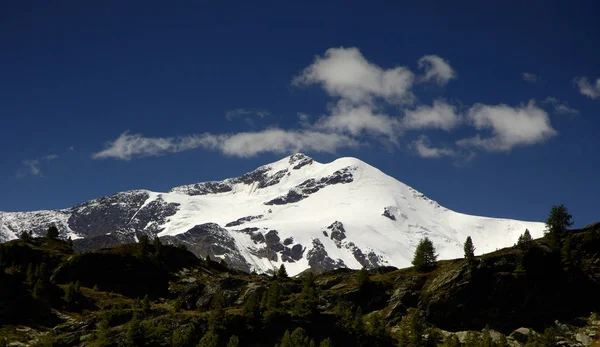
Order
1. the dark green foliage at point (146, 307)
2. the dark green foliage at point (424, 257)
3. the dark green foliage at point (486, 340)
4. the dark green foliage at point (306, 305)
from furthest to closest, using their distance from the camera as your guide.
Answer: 1. the dark green foliage at point (424, 257)
2. the dark green foliage at point (146, 307)
3. the dark green foliage at point (306, 305)
4. the dark green foliage at point (486, 340)

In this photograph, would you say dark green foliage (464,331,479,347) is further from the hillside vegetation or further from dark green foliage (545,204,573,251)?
dark green foliage (545,204,573,251)

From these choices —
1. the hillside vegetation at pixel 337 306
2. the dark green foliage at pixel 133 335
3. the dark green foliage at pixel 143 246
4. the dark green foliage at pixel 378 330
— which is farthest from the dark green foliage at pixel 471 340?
the dark green foliage at pixel 143 246

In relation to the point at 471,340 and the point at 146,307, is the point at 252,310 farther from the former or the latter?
the point at 471,340

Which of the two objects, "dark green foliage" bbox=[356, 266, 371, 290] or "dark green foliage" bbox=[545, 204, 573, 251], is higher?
"dark green foliage" bbox=[545, 204, 573, 251]

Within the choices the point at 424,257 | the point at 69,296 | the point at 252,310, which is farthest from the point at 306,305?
the point at 69,296

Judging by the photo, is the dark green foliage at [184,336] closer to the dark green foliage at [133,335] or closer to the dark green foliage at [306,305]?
the dark green foliage at [133,335]

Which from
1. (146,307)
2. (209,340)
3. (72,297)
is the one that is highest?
(72,297)

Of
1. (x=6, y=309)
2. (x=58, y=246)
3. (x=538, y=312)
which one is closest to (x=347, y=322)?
(x=538, y=312)

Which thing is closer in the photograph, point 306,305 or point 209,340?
point 209,340

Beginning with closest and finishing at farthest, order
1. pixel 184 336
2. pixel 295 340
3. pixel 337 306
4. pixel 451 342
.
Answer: pixel 451 342 → pixel 295 340 → pixel 184 336 → pixel 337 306

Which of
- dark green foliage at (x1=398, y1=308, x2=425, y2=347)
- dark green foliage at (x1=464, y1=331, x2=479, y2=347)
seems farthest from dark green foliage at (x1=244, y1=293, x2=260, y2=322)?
dark green foliage at (x1=464, y1=331, x2=479, y2=347)

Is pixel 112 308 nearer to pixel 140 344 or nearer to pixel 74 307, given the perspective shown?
pixel 74 307

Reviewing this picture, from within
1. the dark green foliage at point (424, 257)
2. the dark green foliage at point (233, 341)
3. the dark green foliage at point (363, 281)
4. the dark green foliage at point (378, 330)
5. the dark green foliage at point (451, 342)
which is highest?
the dark green foliage at point (424, 257)

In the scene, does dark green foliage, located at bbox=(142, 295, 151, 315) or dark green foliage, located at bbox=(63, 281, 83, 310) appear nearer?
dark green foliage, located at bbox=(142, 295, 151, 315)
